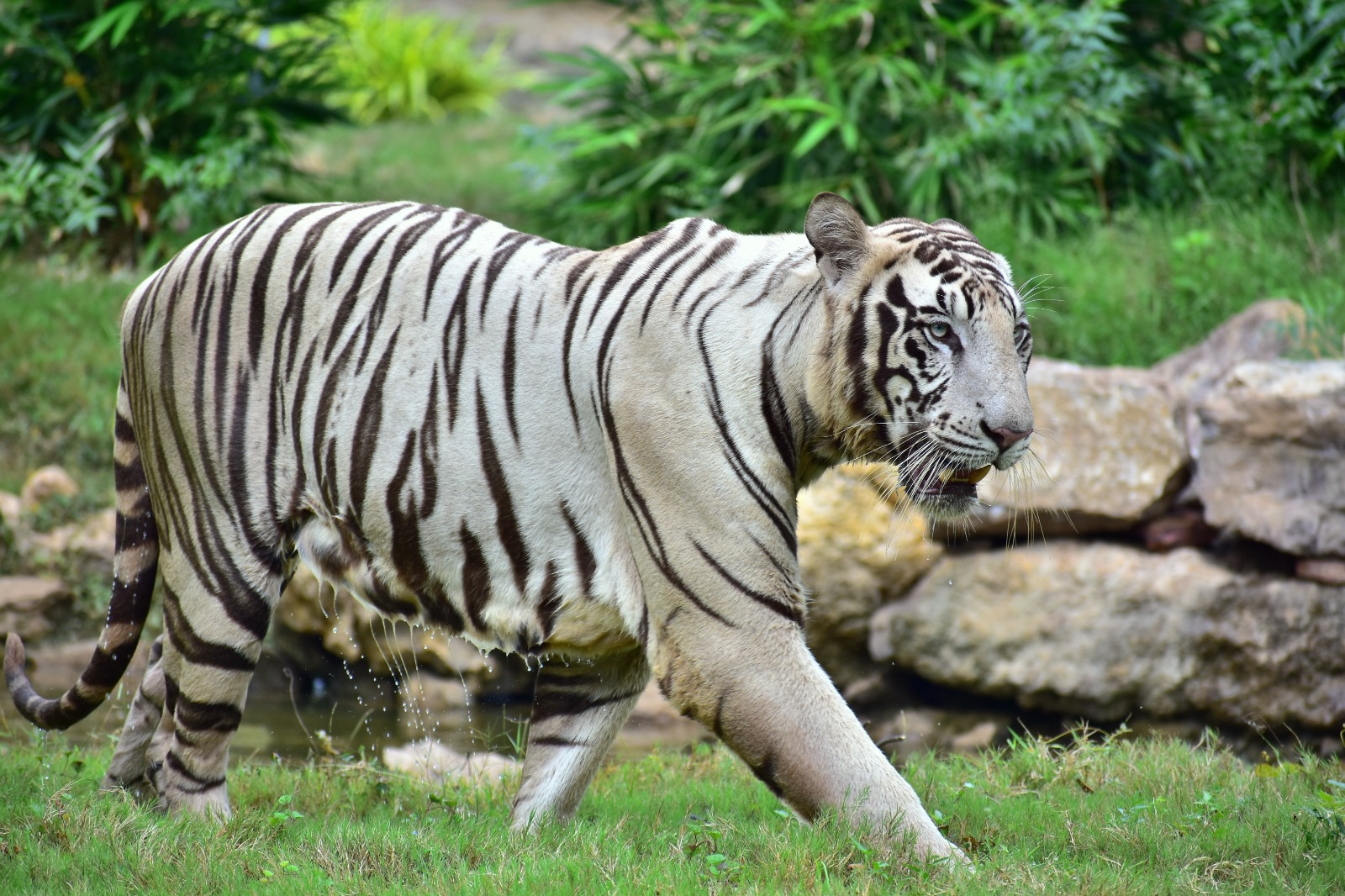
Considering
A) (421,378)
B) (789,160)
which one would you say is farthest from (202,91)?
(421,378)

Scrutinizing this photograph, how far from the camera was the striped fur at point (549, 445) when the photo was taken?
3.08m

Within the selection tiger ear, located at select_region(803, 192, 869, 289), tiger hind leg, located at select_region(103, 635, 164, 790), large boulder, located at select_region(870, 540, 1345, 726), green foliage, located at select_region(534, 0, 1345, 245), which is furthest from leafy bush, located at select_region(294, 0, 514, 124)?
tiger ear, located at select_region(803, 192, 869, 289)

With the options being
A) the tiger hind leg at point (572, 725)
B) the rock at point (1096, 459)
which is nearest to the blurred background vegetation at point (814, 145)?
the rock at point (1096, 459)

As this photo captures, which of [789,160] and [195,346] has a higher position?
[195,346]

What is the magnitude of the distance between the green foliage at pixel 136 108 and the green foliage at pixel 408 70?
601 centimetres

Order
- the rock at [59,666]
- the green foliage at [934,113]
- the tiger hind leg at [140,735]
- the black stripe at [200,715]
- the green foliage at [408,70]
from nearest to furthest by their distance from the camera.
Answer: the black stripe at [200,715] → the tiger hind leg at [140,735] → the rock at [59,666] → the green foliage at [934,113] → the green foliage at [408,70]

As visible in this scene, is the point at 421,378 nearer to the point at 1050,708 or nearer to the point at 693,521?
the point at 693,521

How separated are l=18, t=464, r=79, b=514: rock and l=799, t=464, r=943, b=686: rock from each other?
4.22m

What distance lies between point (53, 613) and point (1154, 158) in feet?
23.5

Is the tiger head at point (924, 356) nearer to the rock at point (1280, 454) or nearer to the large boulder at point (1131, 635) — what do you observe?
the large boulder at point (1131, 635)

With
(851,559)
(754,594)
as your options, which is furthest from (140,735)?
(851,559)

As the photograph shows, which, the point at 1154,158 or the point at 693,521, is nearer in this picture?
the point at 693,521

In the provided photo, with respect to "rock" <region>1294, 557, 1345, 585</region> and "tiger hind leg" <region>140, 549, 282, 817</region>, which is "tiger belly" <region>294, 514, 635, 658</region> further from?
"rock" <region>1294, 557, 1345, 585</region>

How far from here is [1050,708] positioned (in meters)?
6.09
